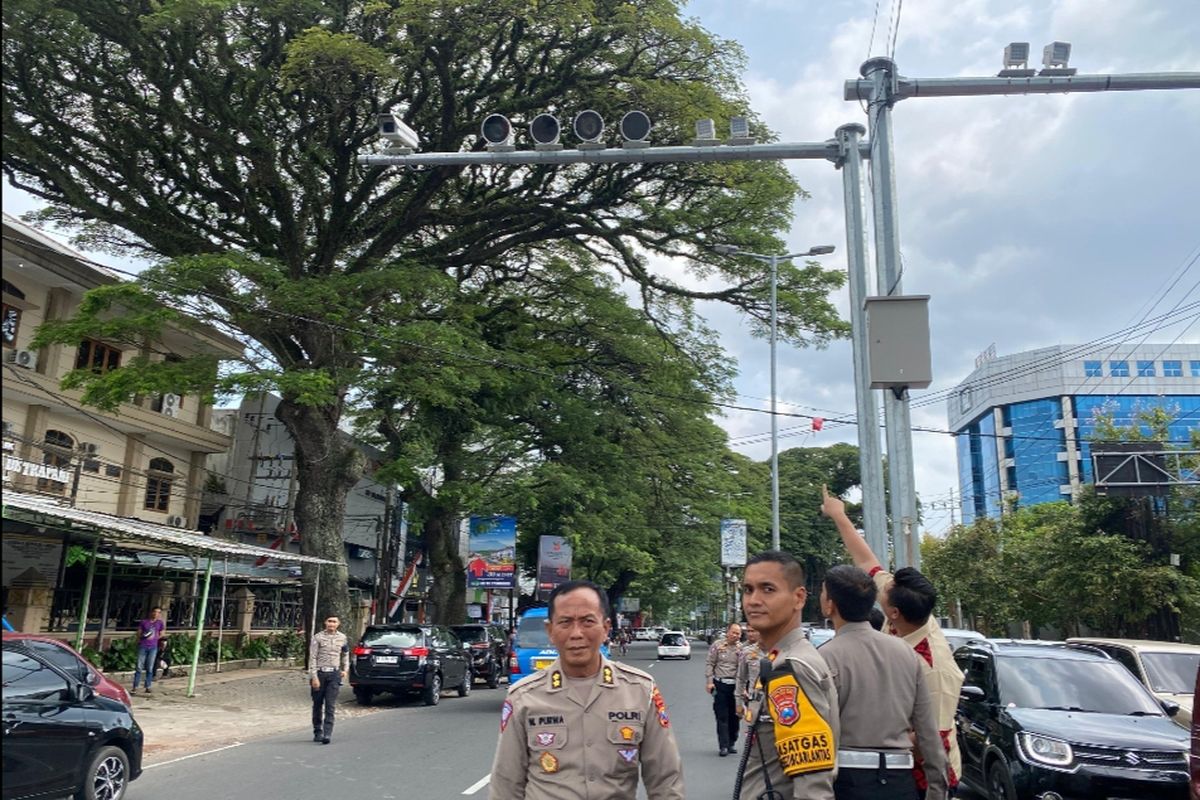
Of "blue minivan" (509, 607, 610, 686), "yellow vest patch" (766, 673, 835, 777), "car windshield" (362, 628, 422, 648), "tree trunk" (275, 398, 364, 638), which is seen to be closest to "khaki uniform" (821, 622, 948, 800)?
"yellow vest patch" (766, 673, 835, 777)

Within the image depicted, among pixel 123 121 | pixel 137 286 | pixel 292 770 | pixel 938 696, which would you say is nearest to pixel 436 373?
pixel 137 286

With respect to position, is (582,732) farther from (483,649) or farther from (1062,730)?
(483,649)

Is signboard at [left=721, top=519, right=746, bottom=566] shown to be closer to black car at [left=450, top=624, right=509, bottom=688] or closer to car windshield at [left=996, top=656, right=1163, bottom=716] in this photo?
black car at [left=450, top=624, right=509, bottom=688]

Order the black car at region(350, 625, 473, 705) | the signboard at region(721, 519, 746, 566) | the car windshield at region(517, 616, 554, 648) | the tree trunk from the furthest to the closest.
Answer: the signboard at region(721, 519, 746, 566)
the tree trunk
the black car at region(350, 625, 473, 705)
the car windshield at region(517, 616, 554, 648)

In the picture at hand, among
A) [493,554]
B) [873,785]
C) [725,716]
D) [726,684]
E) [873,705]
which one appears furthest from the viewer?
[493,554]

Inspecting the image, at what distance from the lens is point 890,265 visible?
783cm

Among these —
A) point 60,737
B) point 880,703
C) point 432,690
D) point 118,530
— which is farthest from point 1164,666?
point 118,530

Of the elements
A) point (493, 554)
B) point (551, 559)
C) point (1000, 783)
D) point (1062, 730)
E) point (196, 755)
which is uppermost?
point (493, 554)

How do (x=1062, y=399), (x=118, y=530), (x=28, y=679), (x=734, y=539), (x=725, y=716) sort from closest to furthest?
(x=28, y=679)
(x=725, y=716)
(x=118, y=530)
(x=734, y=539)
(x=1062, y=399)

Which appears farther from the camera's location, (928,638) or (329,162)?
(329,162)

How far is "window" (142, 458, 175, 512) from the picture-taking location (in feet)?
90.2

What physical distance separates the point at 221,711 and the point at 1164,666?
14878 millimetres

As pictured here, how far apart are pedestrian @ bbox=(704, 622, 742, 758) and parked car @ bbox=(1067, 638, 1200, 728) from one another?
4517 mm

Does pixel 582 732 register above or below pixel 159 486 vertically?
below
